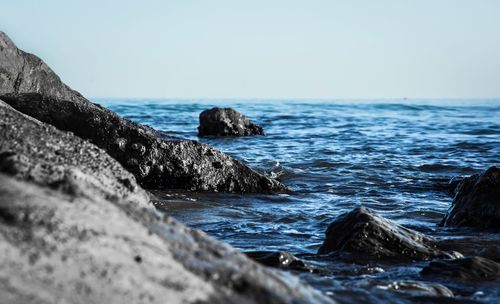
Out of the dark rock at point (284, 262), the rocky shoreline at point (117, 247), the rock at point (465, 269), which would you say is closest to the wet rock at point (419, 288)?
the rocky shoreline at point (117, 247)

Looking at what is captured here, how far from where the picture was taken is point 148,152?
8.02m

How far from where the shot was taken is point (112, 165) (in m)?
4.24

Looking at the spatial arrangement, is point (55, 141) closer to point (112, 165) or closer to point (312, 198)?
point (112, 165)

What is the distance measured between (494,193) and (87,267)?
507 cm

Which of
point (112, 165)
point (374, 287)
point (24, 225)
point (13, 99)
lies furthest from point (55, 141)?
point (13, 99)

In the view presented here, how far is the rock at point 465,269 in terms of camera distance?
4.66 meters

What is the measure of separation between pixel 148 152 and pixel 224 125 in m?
11.0

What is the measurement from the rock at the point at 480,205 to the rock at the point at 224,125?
476 inches

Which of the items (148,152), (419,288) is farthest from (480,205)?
(148,152)

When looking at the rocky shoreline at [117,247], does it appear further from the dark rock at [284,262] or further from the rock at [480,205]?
the rock at [480,205]

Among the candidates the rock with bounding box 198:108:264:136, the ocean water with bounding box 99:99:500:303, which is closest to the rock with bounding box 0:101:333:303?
the ocean water with bounding box 99:99:500:303

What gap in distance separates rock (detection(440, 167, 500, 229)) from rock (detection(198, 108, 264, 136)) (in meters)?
12.1

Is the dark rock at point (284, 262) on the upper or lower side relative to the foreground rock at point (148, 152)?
lower

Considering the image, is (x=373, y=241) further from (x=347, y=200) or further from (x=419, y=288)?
(x=347, y=200)
